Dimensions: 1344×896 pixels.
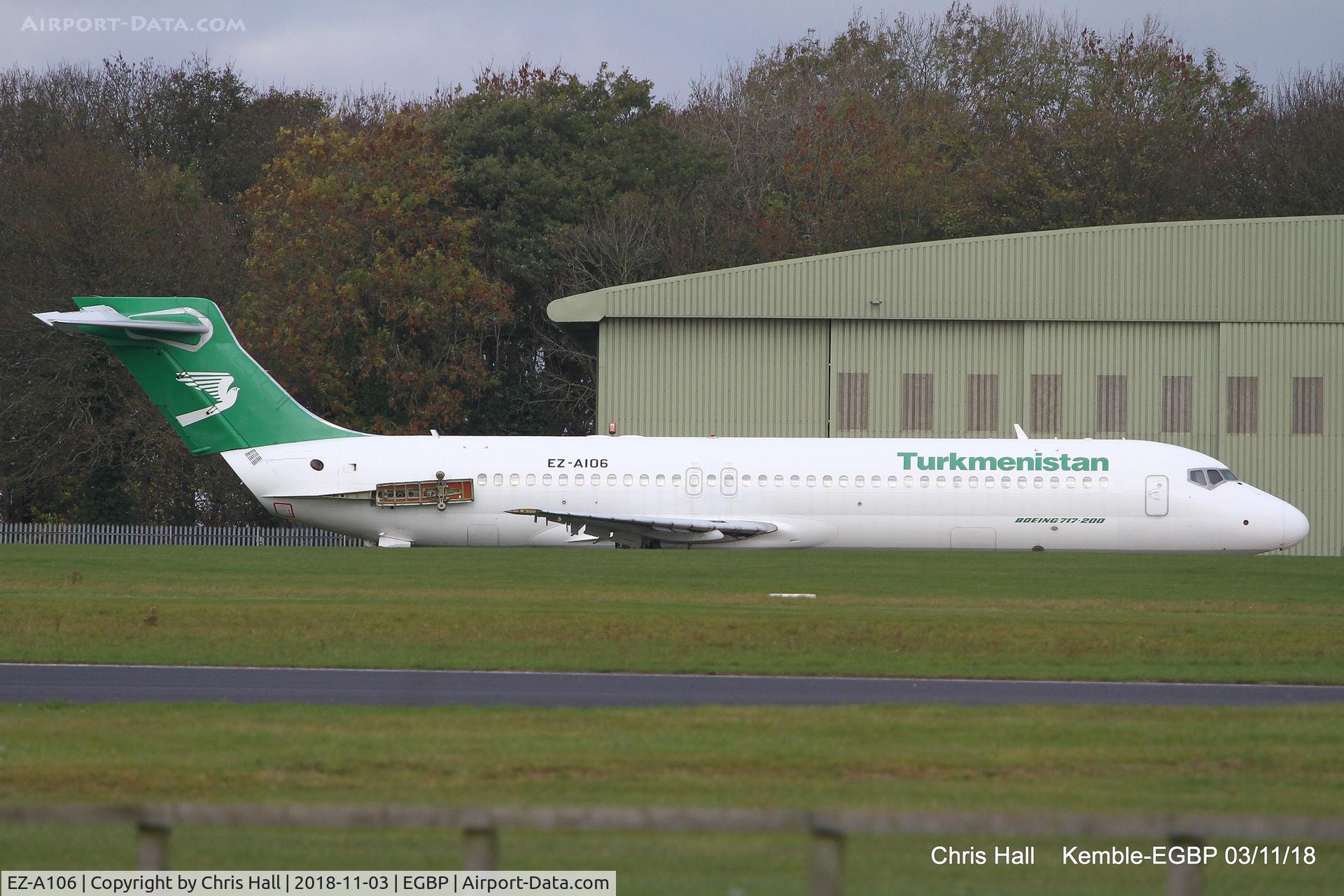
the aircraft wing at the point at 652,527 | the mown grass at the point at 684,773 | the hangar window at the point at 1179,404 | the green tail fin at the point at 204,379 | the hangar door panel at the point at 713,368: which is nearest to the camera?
the mown grass at the point at 684,773

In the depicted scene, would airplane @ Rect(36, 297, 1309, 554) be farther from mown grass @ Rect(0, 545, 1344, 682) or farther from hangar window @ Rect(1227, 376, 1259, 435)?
hangar window @ Rect(1227, 376, 1259, 435)

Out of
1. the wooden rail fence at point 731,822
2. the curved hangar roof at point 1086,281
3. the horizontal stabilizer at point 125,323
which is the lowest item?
the wooden rail fence at point 731,822

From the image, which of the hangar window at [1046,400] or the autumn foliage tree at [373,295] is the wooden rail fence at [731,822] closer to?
the hangar window at [1046,400]

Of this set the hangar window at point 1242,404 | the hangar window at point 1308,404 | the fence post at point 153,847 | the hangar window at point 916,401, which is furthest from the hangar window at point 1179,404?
the fence post at point 153,847

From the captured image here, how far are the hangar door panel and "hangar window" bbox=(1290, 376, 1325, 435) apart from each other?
12617mm

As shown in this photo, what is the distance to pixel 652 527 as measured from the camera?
3584cm

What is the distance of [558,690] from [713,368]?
95.0 ft

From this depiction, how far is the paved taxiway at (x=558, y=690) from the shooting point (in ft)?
49.4

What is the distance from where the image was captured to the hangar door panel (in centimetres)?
4434

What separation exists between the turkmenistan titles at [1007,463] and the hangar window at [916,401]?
7.95m

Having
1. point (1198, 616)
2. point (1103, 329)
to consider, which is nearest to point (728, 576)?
point (1198, 616)

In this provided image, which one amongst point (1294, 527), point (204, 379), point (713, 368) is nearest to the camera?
point (1294, 527)

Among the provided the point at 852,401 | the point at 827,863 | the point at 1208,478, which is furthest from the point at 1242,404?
the point at 827,863

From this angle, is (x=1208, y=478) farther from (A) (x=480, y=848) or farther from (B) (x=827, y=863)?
(A) (x=480, y=848)
